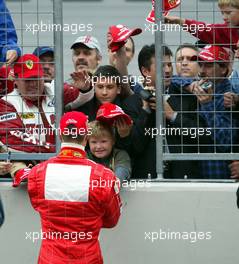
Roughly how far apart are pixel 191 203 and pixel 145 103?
0.82 m

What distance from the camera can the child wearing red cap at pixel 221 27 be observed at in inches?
296

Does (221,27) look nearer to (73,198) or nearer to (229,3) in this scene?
(229,3)

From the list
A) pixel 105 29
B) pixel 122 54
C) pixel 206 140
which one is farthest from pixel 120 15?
pixel 206 140

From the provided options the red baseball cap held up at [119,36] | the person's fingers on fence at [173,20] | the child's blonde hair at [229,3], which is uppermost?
the child's blonde hair at [229,3]

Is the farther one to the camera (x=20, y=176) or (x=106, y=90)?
(x=106, y=90)

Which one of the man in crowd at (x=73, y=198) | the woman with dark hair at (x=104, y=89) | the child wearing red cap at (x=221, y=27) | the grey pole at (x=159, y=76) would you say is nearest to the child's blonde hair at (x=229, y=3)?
the child wearing red cap at (x=221, y=27)

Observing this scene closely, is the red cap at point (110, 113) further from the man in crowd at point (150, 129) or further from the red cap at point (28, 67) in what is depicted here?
the red cap at point (28, 67)

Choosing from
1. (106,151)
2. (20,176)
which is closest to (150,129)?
(106,151)

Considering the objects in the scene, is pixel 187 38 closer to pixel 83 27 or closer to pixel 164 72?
Answer: pixel 164 72

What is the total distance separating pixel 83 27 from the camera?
10.7 meters

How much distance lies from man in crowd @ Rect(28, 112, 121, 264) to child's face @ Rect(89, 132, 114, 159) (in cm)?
65

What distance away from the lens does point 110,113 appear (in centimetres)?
740

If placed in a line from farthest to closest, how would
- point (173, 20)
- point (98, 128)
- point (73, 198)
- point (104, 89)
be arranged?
point (104, 89)
point (173, 20)
point (98, 128)
point (73, 198)

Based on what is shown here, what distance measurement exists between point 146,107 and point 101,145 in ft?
1.54
